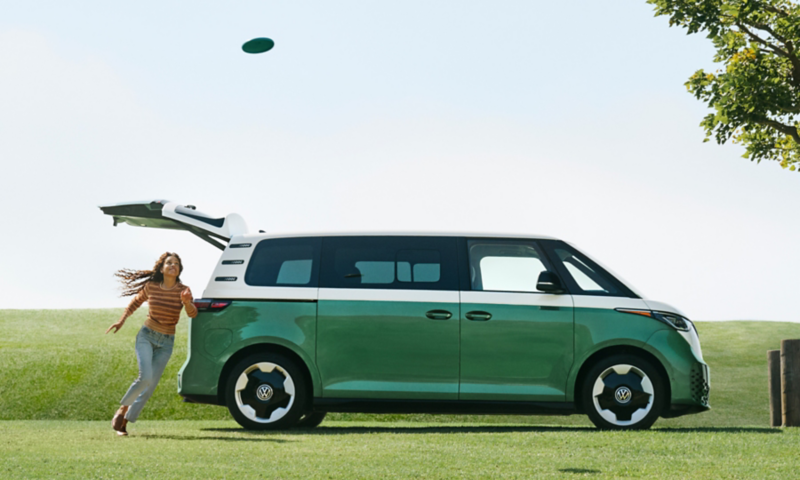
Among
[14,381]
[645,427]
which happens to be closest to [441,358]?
[645,427]

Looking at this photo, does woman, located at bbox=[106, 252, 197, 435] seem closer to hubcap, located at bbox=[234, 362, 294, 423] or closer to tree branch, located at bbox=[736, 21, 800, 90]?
hubcap, located at bbox=[234, 362, 294, 423]

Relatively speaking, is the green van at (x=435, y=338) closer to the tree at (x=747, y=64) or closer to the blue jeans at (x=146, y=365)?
the blue jeans at (x=146, y=365)

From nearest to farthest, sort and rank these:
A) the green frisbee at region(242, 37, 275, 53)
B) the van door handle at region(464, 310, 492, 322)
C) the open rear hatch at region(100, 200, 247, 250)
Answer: the van door handle at region(464, 310, 492, 322)
the open rear hatch at region(100, 200, 247, 250)
the green frisbee at region(242, 37, 275, 53)

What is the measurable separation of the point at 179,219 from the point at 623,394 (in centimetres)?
514

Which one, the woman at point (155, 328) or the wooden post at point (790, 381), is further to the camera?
the wooden post at point (790, 381)

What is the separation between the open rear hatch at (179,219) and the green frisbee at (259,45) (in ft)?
9.23

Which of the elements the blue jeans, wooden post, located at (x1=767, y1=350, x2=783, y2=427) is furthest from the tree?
the blue jeans

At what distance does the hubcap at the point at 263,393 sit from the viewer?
8.38m

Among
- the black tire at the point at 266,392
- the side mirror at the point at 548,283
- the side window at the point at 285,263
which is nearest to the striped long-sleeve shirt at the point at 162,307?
the side window at the point at 285,263

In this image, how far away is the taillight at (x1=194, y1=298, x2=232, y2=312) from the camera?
27.9ft

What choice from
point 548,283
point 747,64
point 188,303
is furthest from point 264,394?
point 747,64

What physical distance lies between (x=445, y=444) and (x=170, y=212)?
4.33 m

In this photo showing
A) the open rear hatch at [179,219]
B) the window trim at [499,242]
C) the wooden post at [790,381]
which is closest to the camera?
the window trim at [499,242]

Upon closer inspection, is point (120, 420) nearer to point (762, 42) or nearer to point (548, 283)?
point (548, 283)
